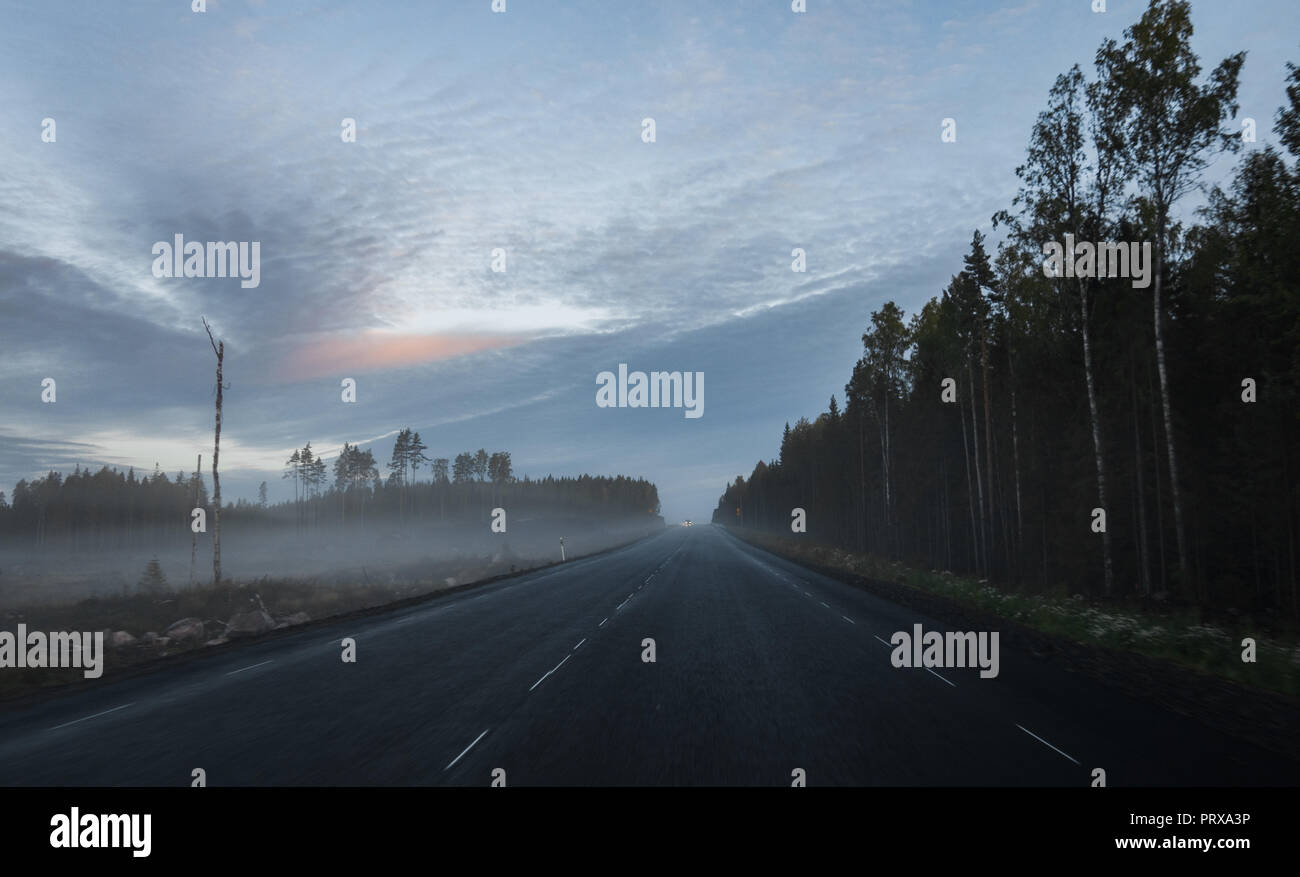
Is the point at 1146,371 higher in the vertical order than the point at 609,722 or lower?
higher

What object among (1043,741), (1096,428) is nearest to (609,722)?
(1043,741)

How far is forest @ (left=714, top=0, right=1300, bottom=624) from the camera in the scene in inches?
750

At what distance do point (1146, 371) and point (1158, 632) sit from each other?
17283 mm

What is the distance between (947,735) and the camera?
7.18m

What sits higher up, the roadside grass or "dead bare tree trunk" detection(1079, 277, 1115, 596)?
"dead bare tree trunk" detection(1079, 277, 1115, 596)

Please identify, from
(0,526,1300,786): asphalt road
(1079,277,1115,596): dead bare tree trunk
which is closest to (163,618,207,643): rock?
(0,526,1300,786): asphalt road

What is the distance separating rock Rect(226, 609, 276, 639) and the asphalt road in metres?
5.88

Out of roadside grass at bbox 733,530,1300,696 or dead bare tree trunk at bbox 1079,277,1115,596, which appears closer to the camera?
roadside grass at bbox 733,530,1300,696

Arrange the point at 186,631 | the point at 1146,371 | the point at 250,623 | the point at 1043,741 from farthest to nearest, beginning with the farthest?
the point at 1146,371, the point at 250,623, the point at 186,631, the point at 1043,741

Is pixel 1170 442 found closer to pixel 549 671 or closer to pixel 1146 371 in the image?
pixel 1146 371

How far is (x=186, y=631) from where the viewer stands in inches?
719

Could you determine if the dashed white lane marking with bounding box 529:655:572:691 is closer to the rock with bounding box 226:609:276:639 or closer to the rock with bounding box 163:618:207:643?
the rock with bounding box 226:609:276:639

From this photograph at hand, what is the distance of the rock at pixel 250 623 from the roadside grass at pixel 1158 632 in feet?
69.7

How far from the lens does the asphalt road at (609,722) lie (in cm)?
613
